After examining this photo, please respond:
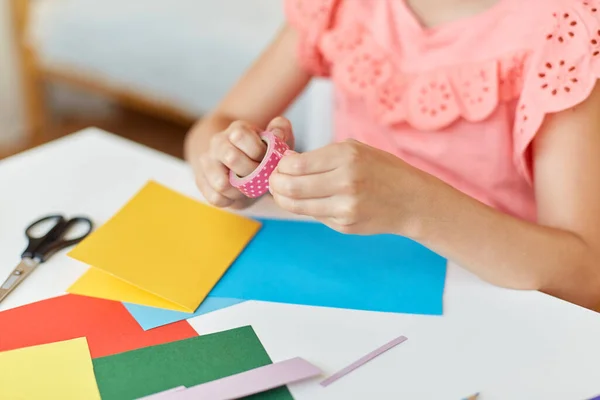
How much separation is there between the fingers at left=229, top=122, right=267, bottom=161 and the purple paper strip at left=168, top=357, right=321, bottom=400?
0.69 ft

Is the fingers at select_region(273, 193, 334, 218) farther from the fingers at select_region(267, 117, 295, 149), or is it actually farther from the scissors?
the scissors

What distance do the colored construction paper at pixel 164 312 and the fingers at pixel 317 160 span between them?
142 millimetres

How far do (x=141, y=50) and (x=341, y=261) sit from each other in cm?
143

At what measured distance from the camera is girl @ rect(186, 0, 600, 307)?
66 centimetres

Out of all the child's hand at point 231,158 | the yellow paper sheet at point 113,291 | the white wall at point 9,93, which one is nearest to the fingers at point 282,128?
the child's hand at point 231,158

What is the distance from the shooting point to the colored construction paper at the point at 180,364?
58 centimetres

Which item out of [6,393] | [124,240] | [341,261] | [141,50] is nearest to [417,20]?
[341,261]

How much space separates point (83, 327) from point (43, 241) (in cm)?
14

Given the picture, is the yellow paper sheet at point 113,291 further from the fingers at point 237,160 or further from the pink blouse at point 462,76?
the pink blouse at point 462,76

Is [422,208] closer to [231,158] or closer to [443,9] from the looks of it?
[231,158]

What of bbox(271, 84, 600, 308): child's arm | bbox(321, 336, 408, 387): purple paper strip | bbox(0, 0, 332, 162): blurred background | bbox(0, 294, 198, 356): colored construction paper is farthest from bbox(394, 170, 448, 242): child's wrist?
bbox(0, 0, 332, 162): blurred background

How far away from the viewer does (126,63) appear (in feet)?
6.80

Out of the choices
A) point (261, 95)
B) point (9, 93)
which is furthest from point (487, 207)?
point (9, 93)

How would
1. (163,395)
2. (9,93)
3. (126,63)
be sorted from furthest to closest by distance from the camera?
(9,93)
(126,63)
(163,395)
